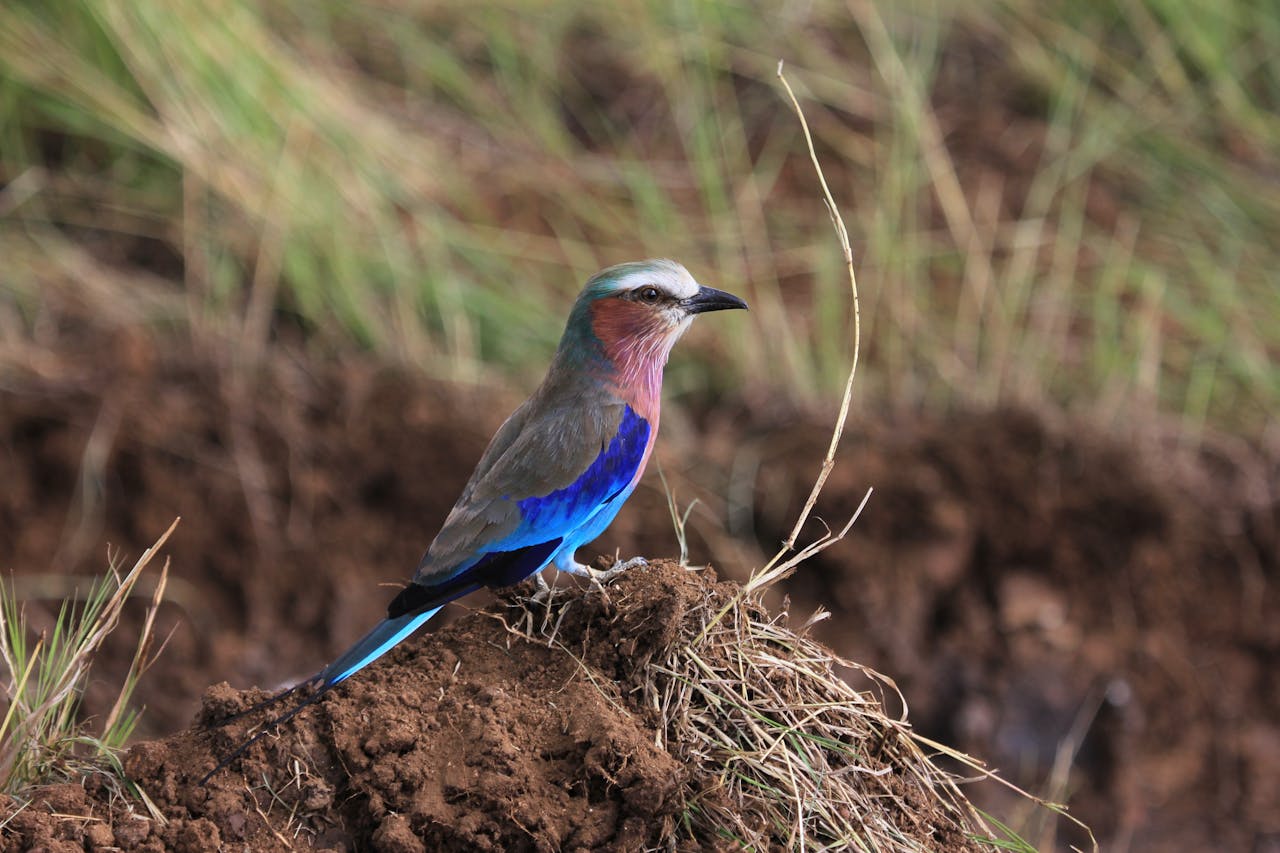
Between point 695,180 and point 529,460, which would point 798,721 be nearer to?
point 529,460

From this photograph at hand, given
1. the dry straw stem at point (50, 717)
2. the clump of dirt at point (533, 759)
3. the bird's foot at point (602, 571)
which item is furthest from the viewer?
the bird's foot at point (602, 571)

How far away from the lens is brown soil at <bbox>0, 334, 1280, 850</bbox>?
712 centimetres

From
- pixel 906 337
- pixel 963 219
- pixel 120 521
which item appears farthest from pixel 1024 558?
pixel 120 521

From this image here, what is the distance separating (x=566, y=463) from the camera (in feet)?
13.0

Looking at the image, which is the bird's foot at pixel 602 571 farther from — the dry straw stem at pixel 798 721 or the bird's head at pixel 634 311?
the bird's head at pixel 634 311

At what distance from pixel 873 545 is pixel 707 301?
317 cm

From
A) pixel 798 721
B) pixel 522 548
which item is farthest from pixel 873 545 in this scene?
pixel 798 721

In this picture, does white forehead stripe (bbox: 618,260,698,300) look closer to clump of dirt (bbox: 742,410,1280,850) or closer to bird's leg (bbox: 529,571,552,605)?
bird's leg (bbox: 529,571,552,605)

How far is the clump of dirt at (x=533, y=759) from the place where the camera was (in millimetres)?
3234

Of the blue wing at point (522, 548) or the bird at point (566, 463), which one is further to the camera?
the bird at point (566, 463)

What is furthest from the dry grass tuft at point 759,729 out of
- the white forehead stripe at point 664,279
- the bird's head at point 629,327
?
the white forehead stripe at point 664,279

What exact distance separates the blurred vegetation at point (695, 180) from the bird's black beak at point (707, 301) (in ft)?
10.9

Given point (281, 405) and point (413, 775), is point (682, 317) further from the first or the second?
point (281, 405)

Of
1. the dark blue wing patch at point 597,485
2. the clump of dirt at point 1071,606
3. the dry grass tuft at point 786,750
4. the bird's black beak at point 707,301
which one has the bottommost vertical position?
the clump of dirt at point 1071,606
